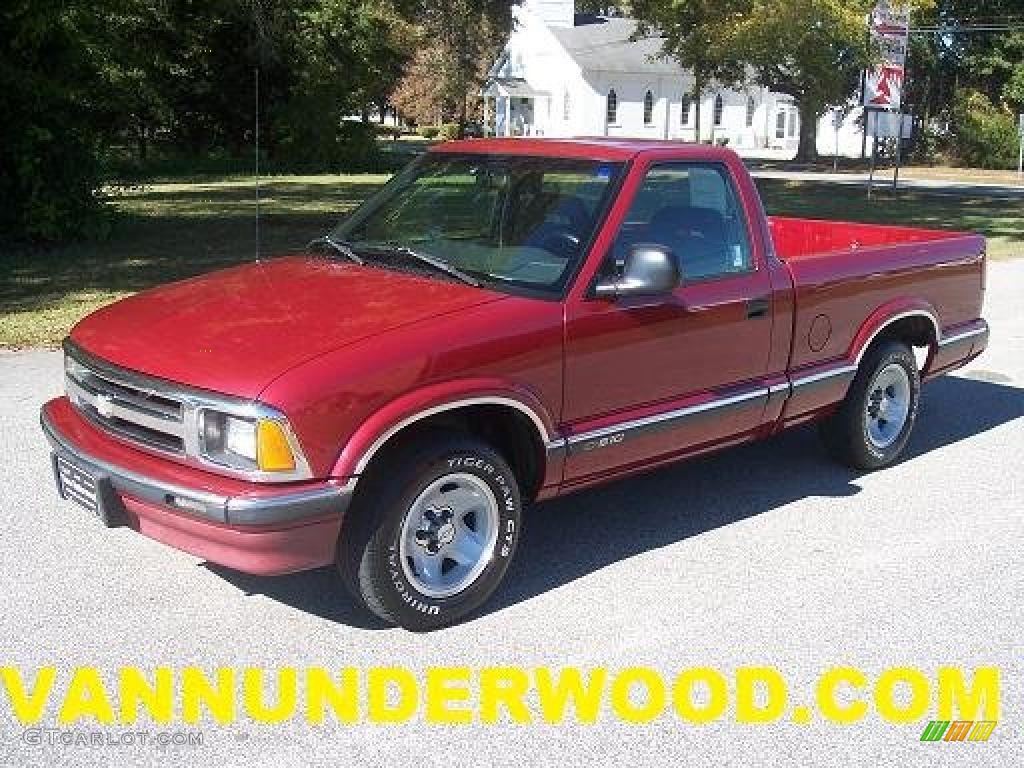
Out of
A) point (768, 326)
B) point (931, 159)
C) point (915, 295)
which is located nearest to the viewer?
point (768, 326)

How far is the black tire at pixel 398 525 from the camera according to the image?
4043mm

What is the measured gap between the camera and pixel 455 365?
4.13 metres

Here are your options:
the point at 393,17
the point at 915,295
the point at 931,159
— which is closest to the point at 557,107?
the point at 931,159

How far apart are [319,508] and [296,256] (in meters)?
1.99

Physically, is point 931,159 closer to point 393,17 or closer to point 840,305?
point 393,17

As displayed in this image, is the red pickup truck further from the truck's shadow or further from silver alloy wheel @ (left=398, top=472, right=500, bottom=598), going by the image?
the truck's shadow

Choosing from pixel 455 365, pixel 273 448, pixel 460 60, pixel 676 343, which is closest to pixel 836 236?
pixel 676 343

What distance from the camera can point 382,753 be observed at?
344 cm

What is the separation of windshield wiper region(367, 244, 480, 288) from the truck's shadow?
4.21 ft

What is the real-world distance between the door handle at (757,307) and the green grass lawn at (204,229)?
19.9ft

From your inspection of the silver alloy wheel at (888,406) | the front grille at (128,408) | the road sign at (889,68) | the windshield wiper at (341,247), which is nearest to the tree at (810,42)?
the road sign at (889,68)

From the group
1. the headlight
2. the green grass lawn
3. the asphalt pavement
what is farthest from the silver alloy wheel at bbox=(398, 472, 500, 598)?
the green grass lawn

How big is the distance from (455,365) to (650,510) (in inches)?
75.2

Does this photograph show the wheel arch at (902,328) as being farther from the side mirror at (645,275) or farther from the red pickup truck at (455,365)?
the side mirror at (645,275)
